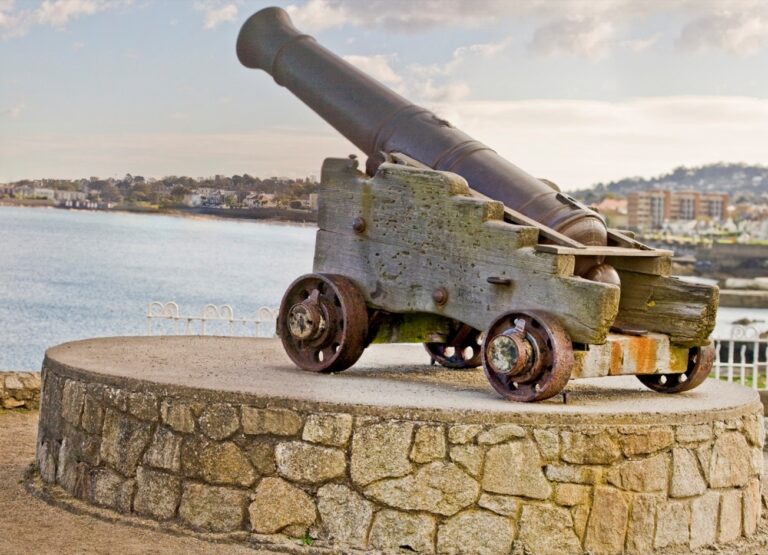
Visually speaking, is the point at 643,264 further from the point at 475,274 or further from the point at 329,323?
the point at 329,323

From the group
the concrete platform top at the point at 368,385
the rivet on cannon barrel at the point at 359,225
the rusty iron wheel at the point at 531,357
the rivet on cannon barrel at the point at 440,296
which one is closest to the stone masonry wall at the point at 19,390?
the concrete platform top at the point at 368,385

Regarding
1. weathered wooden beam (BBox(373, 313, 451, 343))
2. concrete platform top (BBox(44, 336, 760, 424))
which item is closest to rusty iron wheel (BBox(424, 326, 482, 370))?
concrete platform top (BBox(44, 336, 760, 424))

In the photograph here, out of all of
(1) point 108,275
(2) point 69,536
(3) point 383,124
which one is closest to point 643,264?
(3) point 383,124

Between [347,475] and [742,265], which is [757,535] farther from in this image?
[742,265]

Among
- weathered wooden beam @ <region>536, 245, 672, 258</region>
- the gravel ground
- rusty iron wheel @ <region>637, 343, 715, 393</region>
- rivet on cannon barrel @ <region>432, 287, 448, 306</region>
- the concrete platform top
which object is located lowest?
the gravel ground

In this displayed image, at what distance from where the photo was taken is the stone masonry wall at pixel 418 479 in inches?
237

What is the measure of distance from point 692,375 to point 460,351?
1.77 m

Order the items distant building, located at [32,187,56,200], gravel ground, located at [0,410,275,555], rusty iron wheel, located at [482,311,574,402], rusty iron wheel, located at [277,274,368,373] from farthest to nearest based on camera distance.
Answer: distant building, located at [32,187,56,200], rusty iron wheel, located at [277,274,368,373], rusty iron wheel, located at [482,311,574,402], gravel ground, located at [0,410,275,555]

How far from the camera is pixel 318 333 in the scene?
7.59 meters

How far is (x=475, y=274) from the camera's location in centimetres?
700

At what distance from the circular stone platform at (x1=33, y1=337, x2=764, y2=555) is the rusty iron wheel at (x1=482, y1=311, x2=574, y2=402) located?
0.42 feet

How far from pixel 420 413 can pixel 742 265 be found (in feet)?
183

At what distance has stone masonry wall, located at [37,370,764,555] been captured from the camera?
237 inches

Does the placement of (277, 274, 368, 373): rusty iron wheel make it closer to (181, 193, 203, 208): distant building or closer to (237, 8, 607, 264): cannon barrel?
(237, 8, 607, 264): cannon barrel
